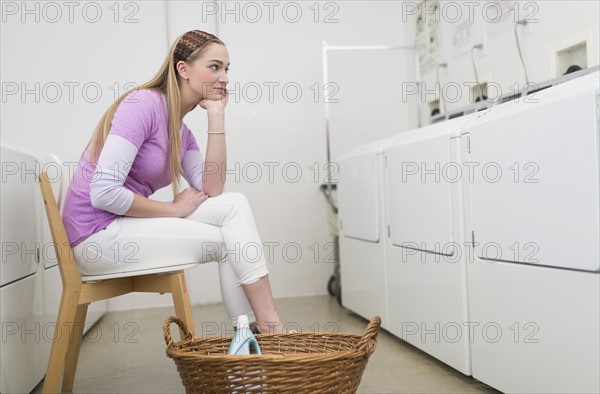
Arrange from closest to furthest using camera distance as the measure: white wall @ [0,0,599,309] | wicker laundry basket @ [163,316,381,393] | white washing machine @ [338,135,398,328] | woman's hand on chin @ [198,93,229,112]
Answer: wicker laundry basket @ [163,316,381,393] → woman's hand on chin @ [198,93,229,112] → white washing machine @ [338,135,398,328] → white wall @ [0,0,599,309]

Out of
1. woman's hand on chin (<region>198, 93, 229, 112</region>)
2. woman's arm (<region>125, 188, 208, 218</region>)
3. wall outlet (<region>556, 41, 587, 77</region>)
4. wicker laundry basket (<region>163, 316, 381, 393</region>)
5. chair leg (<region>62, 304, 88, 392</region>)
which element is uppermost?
wall outlet (<region>556, 41, 587, 77</region>)

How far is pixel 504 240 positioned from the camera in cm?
175

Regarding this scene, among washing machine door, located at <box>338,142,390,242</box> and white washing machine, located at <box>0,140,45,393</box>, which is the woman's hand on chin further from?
washing machine door, located at <box>338,142,390,242</box>

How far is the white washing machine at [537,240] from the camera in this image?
142 centimetres

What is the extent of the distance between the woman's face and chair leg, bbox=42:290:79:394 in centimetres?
72

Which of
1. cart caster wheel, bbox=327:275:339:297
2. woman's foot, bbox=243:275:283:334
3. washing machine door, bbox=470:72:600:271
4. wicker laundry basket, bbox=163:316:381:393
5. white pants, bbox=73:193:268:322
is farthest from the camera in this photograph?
cart caster wheel, bbox=327:275:339:297

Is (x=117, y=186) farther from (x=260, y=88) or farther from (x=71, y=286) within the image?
(x=260, y=88)

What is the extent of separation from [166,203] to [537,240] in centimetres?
104

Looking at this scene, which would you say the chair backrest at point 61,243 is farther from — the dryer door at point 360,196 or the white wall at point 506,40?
the white wall at point 506,40

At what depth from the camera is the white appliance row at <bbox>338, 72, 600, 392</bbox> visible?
1.45m

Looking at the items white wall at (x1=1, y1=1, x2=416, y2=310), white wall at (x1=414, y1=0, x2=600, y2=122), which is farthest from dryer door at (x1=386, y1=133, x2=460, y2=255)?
white wall at (x1=1, y1=1, x2=416, y2=310)

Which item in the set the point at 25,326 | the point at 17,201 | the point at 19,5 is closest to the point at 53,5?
the point at 19,5

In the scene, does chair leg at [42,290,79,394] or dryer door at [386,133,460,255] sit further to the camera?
dryer door at [386,133,460,255]

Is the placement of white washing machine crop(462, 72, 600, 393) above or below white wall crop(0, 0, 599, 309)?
below
